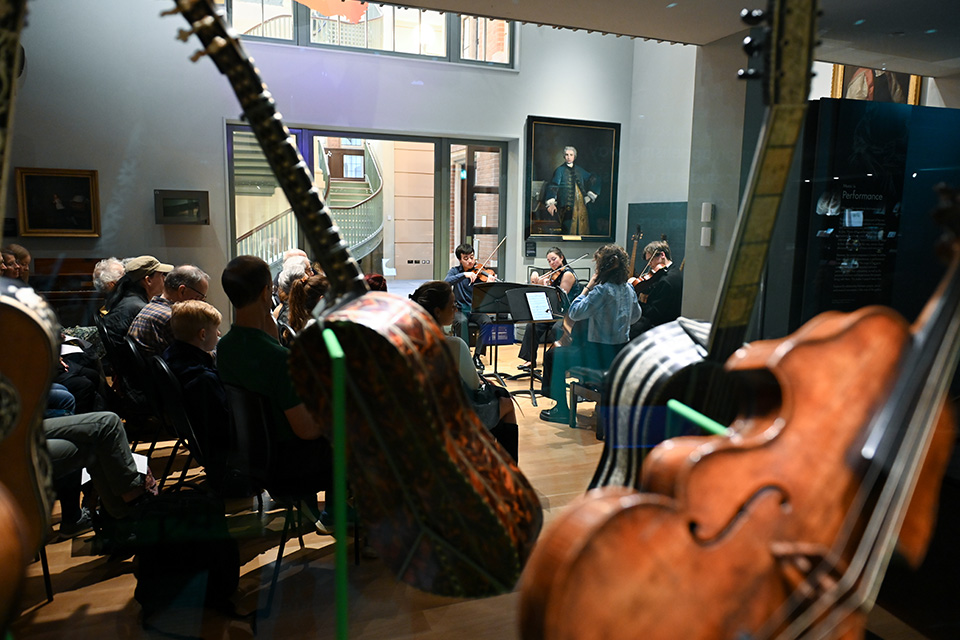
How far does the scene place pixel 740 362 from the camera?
2.23 feet

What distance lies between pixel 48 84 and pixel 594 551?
7.11ft

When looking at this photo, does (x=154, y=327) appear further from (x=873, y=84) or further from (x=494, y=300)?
(x=873, y=84)

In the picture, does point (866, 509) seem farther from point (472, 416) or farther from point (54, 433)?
point (54, 433)

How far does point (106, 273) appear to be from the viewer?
7.77 feet

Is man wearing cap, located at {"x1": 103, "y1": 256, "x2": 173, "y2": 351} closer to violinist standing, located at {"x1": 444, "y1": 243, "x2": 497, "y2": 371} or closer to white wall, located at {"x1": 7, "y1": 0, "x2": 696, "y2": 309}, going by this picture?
white wall, located at {"x1": 7, "y1": 0, "x2": 696, "y2": 309}

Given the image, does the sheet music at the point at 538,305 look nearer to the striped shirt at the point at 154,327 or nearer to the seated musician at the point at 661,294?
the seated musician at the point at 661,294

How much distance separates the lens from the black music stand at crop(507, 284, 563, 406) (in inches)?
119

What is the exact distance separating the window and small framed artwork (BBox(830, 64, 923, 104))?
1296 mm

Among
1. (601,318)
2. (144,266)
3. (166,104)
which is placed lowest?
(601,318)

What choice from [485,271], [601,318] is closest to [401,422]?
[601,318]

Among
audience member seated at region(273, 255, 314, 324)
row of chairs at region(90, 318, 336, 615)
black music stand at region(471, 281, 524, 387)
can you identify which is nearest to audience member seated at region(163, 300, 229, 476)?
row of chairs at region(90, 318, 336, 615)

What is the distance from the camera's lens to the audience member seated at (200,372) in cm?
221

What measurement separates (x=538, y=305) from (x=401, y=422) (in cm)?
223

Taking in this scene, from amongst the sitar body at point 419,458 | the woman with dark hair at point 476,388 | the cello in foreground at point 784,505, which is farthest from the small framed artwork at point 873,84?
the sitar body at point 419,458
